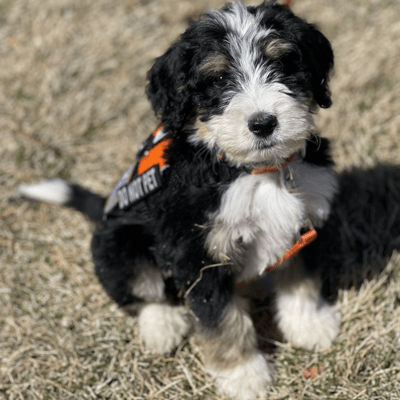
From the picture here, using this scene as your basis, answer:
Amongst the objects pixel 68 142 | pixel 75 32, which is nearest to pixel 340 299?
pixel 68 142

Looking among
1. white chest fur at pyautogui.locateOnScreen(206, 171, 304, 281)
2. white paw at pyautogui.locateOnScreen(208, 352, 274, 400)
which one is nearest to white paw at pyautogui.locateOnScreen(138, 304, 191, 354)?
white paw at pyautogui.locateOnScreen(208, 352, 274, 400)

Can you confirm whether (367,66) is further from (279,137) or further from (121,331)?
(121,331)

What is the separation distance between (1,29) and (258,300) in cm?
533

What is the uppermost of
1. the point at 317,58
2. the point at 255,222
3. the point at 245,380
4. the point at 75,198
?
the point at 317,58

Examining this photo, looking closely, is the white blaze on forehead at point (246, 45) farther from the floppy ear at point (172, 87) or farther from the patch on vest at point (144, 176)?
the patch on vest at point (144, 176)

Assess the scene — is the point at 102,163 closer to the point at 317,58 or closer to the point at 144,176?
the point at 144,176

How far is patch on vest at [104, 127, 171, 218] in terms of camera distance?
2.93m

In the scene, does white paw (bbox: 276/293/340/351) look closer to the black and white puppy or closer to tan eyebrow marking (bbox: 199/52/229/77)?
the black and white puppy

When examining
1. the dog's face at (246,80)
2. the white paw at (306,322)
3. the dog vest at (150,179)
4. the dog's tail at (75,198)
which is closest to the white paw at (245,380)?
the white paw at (306,322)

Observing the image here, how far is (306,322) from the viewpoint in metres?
3.38

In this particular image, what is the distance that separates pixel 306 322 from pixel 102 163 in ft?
9.53

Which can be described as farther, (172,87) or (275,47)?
(172,87)

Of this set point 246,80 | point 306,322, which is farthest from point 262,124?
point 306,322

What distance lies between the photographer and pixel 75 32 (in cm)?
636
